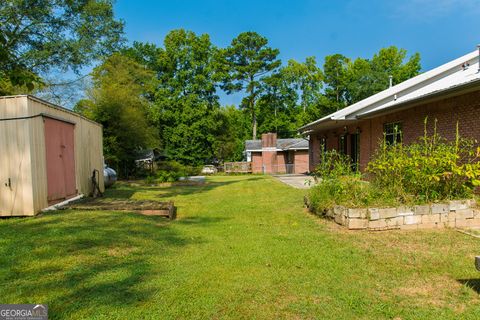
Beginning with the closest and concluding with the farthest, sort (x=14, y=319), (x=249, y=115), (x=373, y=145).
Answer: (x=14, y=319) → (x=373, y=145) → (x=249, y=115)

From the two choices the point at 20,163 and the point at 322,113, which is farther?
the point at 322,113

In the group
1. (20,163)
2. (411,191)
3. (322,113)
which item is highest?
(322,113)

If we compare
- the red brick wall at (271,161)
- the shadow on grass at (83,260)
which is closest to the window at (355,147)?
the shadow on grass at (83,260)

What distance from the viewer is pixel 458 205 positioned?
6645mm

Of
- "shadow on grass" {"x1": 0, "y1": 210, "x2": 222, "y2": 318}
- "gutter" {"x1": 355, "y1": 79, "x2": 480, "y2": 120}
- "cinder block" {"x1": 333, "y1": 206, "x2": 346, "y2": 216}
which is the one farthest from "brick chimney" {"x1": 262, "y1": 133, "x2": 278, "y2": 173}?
"shadow on grass" {"x1": 0, "y1": 210, "x2": 222, "y2": 318}

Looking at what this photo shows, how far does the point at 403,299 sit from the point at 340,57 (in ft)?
156

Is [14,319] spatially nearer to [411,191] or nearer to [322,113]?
[411,191]

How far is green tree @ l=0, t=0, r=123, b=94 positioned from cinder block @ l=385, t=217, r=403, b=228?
1898 cm

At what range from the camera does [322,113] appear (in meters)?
48.0

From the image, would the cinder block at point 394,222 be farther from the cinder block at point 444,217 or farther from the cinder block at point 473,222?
the cinder block at point 473,222

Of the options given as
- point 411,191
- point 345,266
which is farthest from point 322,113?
point 345,266

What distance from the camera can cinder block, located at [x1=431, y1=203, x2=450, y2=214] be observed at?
6527 mm

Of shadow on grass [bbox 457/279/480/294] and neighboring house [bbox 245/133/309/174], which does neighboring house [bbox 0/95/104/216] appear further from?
neighboring house [bbox 245/133/309/174]

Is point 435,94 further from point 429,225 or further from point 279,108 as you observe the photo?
point 279,108
